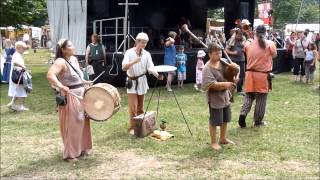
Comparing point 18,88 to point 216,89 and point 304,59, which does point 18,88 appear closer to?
point 216,89

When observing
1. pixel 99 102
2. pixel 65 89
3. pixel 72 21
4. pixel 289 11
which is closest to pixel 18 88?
pixel 72 21

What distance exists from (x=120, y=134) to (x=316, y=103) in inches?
202

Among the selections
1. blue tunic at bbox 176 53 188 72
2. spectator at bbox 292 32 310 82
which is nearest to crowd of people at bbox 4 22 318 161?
blue tunic at bbox 176 53 188 72

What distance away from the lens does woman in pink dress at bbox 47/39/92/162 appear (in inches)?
241

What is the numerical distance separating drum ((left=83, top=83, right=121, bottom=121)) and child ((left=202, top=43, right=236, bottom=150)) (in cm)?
130

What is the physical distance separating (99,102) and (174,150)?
53.1 inches

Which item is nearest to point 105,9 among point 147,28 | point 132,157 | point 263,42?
point 147,28

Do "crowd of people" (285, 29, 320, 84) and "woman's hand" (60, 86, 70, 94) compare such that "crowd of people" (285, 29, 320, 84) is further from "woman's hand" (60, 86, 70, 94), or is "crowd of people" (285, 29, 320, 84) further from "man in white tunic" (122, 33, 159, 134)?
"woman's hand" (60, 86, 70, 94)

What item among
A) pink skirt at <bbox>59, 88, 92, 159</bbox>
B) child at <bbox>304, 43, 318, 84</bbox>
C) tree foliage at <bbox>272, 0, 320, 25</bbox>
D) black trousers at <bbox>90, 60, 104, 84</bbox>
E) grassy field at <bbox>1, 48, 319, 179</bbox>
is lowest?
grassy field at <bbox>1, 48, 319, 179</bbox>

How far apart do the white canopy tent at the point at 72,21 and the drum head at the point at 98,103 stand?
27.4 feet

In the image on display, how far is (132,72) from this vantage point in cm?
757

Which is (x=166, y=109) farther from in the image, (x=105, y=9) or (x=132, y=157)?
(x=105, y=9)

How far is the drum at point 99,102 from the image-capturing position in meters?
6.30

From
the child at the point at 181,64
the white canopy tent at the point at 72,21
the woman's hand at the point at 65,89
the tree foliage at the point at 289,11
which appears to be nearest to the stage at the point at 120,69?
the child at the point at 181,64
